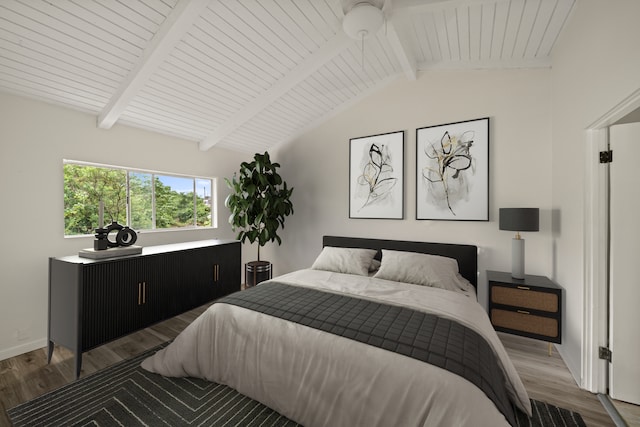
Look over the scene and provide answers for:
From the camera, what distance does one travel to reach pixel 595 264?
1.86m

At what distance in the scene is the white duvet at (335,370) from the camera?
4.06 ft

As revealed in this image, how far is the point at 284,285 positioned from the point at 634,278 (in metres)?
2.52

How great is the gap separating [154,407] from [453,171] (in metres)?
3.41

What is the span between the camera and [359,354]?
1456 mm

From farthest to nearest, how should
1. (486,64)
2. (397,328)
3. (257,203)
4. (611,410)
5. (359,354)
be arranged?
(257,203)
(486,64)
(611,410)
(397,328)
(359,354)

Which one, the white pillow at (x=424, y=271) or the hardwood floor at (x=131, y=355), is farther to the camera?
the white pillow at (x=424, y=271)

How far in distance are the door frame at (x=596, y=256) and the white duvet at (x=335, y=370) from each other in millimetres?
688

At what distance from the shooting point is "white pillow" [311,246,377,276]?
302cm

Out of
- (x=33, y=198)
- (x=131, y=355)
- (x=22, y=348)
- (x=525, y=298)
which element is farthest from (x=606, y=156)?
(x=22, y=348)

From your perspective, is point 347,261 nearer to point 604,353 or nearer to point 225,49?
point 604,353

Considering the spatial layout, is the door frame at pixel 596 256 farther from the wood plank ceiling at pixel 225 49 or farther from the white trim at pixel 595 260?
the wood plank ceiling at pixel 225 49

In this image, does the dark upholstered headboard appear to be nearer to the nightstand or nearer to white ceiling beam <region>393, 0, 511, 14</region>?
the nightstand

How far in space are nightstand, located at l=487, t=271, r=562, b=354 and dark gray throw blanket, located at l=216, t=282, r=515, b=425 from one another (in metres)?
0.96

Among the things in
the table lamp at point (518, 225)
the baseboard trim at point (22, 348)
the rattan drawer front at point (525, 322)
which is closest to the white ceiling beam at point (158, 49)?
the baseboard trim at point (22, 348)
